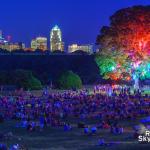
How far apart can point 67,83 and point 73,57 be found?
8862 centimetres

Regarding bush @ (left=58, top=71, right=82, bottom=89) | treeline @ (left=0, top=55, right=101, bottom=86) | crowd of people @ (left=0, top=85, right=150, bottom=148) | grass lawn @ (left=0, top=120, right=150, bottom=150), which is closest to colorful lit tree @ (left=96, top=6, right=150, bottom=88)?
bush @ (left=58, top=71, right=82, bottom=89)

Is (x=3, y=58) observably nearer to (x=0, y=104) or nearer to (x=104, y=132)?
(x=0, y=104)

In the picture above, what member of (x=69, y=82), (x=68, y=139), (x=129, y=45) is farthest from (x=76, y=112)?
(x=69, y=82)

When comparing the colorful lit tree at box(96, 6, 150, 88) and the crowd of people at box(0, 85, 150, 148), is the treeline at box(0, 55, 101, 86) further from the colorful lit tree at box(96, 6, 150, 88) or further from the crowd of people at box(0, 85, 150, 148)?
the crowd of people at box(0, 85, 150, 148)

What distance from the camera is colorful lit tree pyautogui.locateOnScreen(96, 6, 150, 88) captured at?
5669 cm

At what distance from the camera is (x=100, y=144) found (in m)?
21.2

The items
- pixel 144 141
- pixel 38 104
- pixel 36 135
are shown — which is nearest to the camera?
pixel 144 141

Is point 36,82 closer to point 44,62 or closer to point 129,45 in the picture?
Result: point 129,45

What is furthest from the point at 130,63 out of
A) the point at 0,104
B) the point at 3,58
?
the point at 3,58

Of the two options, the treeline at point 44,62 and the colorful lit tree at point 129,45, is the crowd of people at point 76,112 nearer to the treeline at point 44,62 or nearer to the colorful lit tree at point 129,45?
the colorful lit tree at point 129,45

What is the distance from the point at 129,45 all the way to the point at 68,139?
34.6 meters

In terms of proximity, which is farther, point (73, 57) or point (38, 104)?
point (73, 57)

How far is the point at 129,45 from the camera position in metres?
57.2

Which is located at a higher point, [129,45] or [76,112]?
[129,45]
